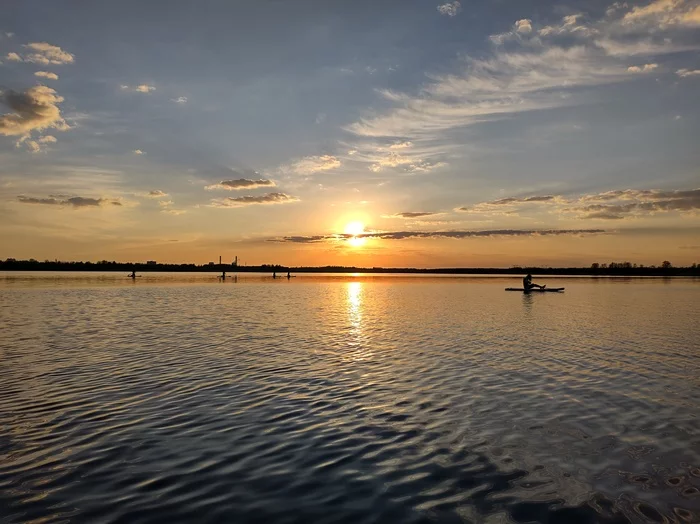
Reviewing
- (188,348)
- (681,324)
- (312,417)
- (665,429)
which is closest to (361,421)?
(312,417)

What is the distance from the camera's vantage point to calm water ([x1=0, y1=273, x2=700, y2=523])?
809 centimetres

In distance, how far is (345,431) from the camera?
1201 centimetres

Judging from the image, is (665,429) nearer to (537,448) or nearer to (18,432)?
(537,448)

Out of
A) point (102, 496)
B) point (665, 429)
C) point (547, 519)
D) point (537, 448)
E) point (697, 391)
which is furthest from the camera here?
point (697, 391)

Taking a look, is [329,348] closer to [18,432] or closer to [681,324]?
[18,432]

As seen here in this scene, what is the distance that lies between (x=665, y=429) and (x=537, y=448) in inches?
173

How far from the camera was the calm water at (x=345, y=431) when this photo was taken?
8094mm

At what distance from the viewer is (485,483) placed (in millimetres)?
9008

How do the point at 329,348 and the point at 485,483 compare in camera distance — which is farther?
the point at 329,348

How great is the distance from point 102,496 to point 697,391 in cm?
1934


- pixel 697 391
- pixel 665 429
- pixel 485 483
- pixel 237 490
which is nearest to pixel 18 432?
pixel 237 490

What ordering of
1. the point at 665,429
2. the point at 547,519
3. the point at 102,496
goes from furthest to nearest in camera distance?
1. the point at 665,429
2. the point at 102,496
3. the point at 547,519

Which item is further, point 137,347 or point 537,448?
point 137,347

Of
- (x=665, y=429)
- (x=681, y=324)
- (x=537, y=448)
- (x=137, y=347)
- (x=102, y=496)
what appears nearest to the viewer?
(x=102, y=496)
